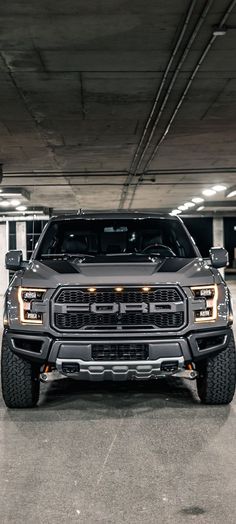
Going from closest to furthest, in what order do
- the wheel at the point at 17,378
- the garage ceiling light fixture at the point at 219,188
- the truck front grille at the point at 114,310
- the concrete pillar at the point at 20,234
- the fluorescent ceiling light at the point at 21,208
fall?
1. the truck front grille at the point at 114,310
2. the wheel at the point at 17,378
3. the garage ceiling light fixture at the point at 219,188
4. the fluorescent ceiling light at the point at 21,208
5. the concrete pillar at the point at 20,234

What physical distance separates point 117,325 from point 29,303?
860 mm

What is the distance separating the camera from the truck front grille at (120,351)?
594 centimetres

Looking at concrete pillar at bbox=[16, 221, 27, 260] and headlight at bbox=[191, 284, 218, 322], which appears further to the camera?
concrete pillar at bbox=[16, 221, 27, 260]

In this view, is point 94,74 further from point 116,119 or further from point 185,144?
point 185,144

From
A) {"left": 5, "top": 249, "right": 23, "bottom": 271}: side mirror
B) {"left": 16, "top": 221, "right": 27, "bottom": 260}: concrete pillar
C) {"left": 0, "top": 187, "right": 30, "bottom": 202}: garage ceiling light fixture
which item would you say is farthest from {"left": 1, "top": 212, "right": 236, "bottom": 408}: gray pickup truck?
{"left": 16, "top": 221, "right": 27, "bottom": 260}: concrete pillar

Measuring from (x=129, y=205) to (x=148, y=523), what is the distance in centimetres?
2687

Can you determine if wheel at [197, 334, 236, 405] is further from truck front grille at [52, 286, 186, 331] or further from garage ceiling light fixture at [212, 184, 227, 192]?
garage ceiling light fixture at [212, 184, 227, 192]

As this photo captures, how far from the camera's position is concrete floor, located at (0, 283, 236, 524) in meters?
3.74

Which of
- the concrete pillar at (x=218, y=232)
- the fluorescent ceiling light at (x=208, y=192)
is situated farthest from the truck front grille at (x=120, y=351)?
the concrete pillar at (x=218, y=232)

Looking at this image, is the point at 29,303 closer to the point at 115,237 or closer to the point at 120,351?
the point at 120,351

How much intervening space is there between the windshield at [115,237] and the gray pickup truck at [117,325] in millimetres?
1002

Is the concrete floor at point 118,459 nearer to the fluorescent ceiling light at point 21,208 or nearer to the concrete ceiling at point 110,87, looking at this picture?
the concrete ceiling at point 110,87

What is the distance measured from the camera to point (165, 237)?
25.2 feet

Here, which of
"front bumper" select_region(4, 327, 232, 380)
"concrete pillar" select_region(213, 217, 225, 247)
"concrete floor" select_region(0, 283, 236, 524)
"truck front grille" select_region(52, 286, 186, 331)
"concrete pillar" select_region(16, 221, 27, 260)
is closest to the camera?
"concrete floor" select_region(0, 283, 236, 524)
